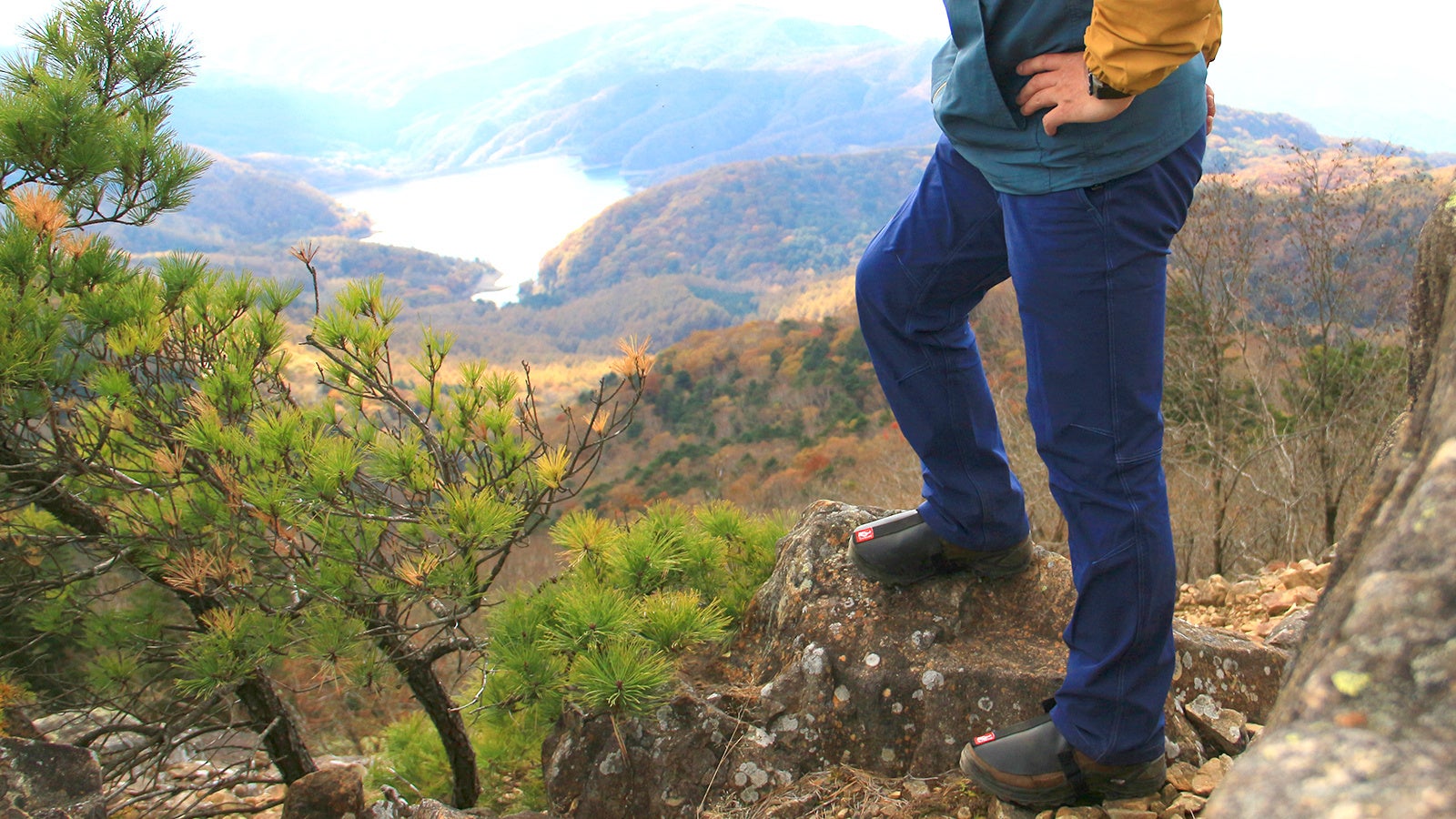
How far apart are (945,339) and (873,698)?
33.6 inches

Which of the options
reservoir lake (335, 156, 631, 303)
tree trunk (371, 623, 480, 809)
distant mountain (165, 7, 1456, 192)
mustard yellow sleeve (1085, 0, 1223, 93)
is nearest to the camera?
mustard yellow sleeve (1085, 0, 1223, 93)

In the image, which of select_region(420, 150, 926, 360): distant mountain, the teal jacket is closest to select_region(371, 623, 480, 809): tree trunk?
the teal jacket

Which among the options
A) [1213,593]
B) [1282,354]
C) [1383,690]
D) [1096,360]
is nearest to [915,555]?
[1096,360]

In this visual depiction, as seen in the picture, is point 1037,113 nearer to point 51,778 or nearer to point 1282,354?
point 51,778

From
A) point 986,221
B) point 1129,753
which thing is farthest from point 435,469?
point 1129,753

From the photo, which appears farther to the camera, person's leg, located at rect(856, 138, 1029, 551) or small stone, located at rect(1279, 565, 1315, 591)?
small stone, located at rect(1279, 565, 1315, 591)

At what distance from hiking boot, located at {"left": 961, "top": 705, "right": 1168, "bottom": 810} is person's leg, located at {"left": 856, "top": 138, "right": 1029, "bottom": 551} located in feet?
1.69

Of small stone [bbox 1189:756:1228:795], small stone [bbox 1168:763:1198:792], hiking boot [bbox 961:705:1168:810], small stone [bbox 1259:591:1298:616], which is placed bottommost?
small stone [bbox 1259:591:1298:616]

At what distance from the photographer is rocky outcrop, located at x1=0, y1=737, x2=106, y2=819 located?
188cm

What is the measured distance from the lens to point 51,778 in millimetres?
1950

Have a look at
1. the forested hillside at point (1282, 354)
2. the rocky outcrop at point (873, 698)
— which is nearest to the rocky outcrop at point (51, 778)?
the rocky outcrop at point (873, 698)

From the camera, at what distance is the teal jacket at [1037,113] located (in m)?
1.47

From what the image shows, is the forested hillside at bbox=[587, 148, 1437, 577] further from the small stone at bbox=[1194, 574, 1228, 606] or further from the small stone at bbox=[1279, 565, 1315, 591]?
the small stone at bbox=[1194, 574, 1228, 606]

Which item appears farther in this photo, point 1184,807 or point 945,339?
point 945,339
